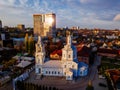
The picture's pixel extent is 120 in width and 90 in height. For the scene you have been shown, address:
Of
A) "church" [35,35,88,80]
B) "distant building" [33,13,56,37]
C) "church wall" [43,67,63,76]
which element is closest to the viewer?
"church" [35,35,88,80]

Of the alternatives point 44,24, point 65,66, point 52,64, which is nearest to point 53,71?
point 52,64

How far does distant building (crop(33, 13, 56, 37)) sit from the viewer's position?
289 feet

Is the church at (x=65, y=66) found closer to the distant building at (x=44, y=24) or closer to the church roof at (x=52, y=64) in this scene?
the church roof at (x=52, y=64)

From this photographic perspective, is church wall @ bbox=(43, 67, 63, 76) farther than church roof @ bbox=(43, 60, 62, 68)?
No

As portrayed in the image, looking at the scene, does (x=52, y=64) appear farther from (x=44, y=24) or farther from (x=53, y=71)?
(x=44, y=24)

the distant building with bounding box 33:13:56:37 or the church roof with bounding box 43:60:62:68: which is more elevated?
the distant building with bounding box 33:13:56:37

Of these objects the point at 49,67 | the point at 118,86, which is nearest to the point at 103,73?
the point at 118,86

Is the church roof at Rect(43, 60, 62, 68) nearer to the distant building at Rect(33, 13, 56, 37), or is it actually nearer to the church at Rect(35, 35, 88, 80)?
the church at Rect(35, 35, 88, 80)

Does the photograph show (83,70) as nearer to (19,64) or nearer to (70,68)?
(70,68)

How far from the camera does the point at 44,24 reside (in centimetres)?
9006

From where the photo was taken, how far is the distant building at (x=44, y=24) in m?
88.0

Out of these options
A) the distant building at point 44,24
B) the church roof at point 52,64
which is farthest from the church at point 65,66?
the distant building at point 44,24

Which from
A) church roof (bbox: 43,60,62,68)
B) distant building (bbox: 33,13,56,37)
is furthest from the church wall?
distant building (bbox: 33,13,56,37)

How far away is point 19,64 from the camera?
3262 centimetres
